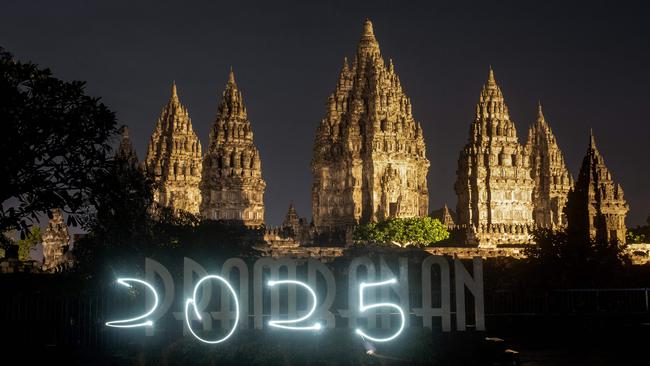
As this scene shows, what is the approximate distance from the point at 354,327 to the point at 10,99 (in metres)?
11.8

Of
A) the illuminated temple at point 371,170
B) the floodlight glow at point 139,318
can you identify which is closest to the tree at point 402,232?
the illuminated temple at point 371,170

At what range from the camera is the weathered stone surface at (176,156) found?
16375 centimetres

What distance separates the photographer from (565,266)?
7506 centimetres

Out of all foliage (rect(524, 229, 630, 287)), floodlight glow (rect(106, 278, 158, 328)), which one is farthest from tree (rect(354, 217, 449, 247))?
floodlight glow (rect(106, 278, 158, 328))

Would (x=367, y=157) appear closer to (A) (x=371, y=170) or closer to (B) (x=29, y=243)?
(A) (x=371, y=170)

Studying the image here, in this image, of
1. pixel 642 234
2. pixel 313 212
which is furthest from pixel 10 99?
pixel 642 234

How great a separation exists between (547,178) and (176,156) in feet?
174

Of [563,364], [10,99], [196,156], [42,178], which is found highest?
[196,156]

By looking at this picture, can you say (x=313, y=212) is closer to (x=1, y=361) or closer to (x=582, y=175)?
(x=582, y=175)

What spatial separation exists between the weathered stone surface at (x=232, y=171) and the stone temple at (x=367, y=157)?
7.80 m

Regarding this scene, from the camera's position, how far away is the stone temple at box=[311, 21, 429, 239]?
5492 inches

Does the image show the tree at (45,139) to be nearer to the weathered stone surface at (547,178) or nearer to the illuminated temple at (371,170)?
the illuminated temple at (371,170)

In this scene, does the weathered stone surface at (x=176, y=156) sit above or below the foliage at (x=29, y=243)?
above

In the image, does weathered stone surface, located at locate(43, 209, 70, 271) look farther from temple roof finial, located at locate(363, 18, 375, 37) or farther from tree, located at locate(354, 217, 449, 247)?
temple roof finial, located at locate(363, 18, 375, 37)
